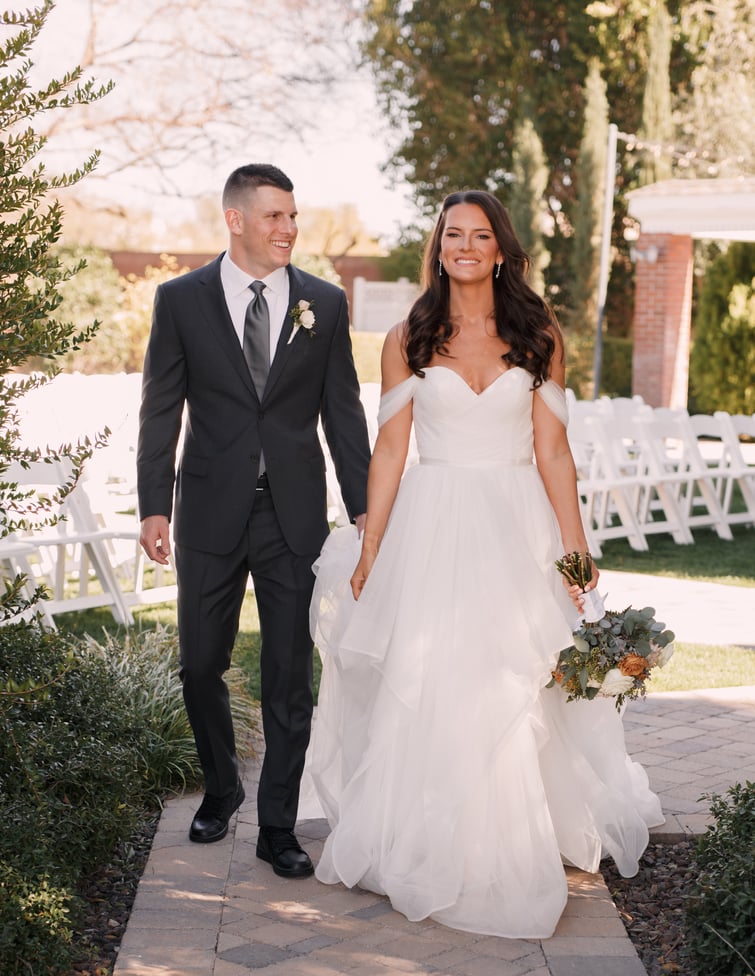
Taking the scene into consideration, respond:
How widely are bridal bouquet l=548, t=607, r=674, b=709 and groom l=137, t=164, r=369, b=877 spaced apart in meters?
0.90

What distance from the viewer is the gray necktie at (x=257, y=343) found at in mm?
4121

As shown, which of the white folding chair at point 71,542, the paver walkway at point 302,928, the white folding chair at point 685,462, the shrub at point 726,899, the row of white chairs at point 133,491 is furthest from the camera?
the white folding chair at point 685,462

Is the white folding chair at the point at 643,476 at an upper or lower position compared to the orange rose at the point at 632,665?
lower

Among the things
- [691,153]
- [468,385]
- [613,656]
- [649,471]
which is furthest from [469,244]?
[691,153]

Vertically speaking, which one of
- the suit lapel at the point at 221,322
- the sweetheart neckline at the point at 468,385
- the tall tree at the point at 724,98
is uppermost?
the tall tree at the point at 724,98

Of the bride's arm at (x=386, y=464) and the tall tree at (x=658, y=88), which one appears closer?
the bride's arm at (x=386, y=464)

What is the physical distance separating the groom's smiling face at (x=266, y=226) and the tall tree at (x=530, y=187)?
78.8 feet

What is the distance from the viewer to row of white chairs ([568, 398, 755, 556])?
11.5 meters

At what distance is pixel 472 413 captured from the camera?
3.95m

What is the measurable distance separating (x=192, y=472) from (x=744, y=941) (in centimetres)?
212

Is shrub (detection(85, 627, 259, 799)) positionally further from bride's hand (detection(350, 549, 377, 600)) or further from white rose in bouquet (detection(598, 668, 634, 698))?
white rose in bouquet (detection(598, 668, 634, 698))

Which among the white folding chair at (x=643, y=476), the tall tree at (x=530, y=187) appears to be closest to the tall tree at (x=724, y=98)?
the tall tree at (x=530, y=187)

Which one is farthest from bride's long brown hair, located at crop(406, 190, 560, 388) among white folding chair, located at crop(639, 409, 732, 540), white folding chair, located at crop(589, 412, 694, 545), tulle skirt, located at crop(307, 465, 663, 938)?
white folding chair, located at crop(639, 409, 732, 540)

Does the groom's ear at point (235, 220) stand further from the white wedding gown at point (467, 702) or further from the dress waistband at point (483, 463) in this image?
the dress waistband at point (483, 463)
